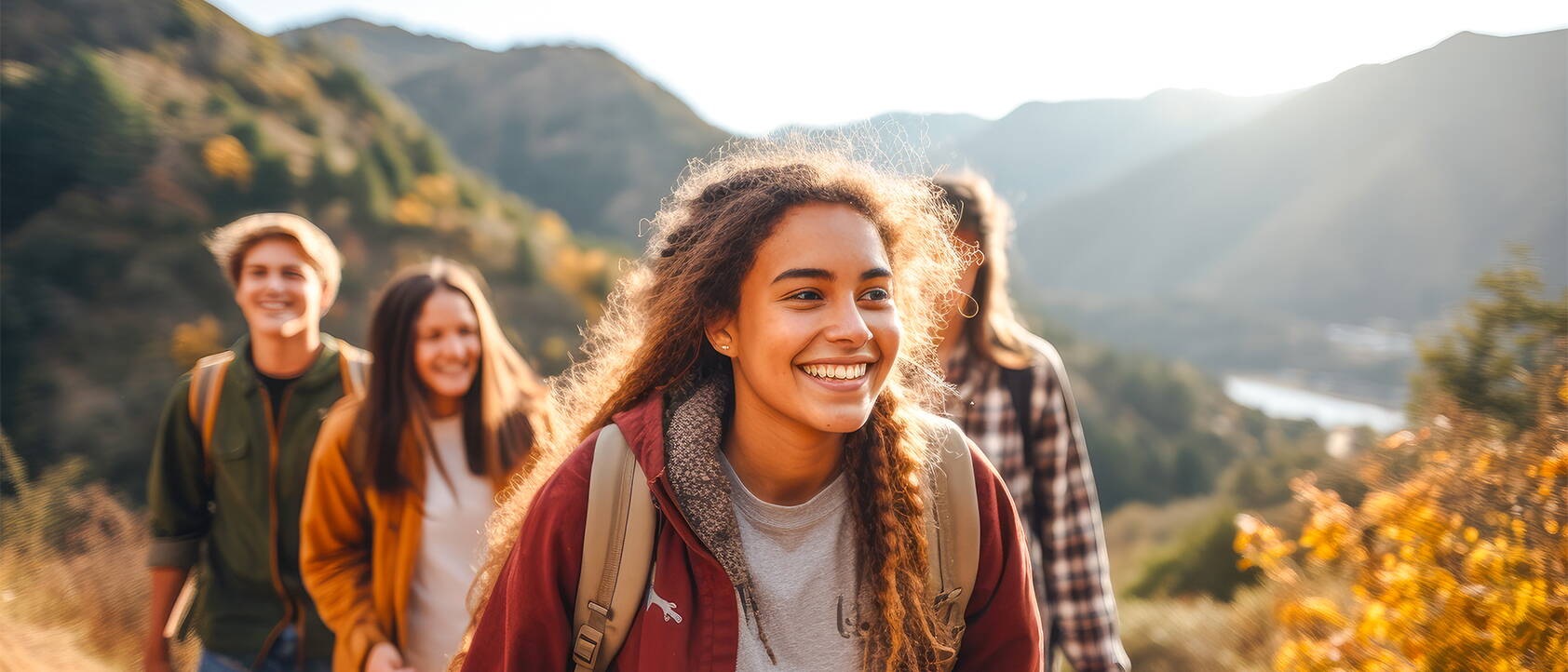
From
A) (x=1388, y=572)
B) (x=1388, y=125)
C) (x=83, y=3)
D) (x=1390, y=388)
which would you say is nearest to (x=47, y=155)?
(x=83, y=3)

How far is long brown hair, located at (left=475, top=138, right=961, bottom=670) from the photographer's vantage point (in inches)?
56.7

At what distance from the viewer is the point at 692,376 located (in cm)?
164

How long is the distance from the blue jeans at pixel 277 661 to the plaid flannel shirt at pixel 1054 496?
2.17 metres

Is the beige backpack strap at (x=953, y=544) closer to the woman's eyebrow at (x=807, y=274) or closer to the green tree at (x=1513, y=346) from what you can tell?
the woman's eyebrow at (x=807, y=274)

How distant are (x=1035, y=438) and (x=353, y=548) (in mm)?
2024

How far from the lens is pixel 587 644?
1.30 m

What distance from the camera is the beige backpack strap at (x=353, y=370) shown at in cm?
281

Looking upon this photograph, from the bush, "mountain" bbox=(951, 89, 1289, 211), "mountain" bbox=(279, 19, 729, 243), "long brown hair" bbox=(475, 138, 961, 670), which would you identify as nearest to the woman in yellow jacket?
"long brown hair" bbox=(475, 138, 961, 670)

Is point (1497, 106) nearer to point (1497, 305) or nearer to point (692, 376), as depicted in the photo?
point (1497, 305)

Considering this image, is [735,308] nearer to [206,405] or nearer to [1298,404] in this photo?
[206,405]

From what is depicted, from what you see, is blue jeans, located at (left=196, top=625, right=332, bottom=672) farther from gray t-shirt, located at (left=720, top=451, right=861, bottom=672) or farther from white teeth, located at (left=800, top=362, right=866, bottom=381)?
white teeth, located at (left=800, top=362, right=866, bottom=381)

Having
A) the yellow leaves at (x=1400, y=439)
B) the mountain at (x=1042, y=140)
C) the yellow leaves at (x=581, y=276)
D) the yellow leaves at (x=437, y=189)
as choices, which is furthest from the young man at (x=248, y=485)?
the yellow leaves at (x=437, y=189)

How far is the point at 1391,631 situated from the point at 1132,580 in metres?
10.9

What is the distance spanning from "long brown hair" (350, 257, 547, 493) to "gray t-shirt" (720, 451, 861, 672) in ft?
4.36
